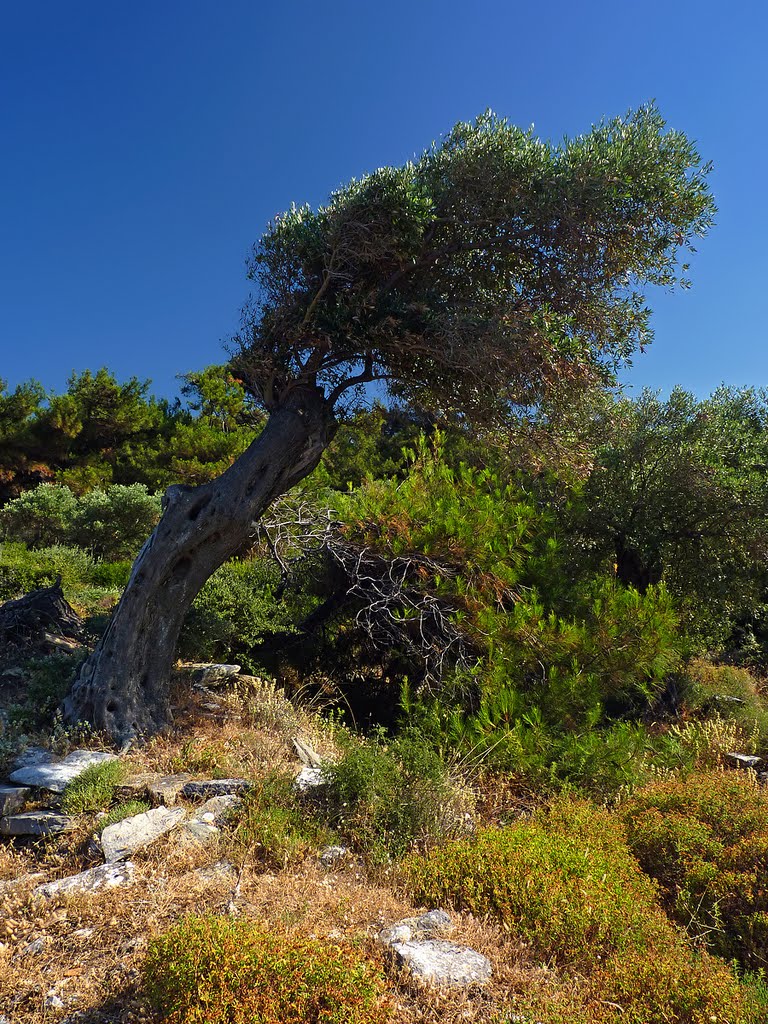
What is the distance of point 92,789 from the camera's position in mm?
4988

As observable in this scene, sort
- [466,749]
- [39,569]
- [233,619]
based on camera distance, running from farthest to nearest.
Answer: [39,569] < [233,619] < [466,749]

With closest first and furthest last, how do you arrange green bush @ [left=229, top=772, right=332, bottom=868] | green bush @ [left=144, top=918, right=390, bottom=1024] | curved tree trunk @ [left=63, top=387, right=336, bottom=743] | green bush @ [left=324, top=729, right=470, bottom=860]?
green bush @ [left=144, top=918, right=390, bottom=1024] → green bush @ [left=229, top=772, right=332, bottom=868] → green bush @ [left=324, top=729, right=470, bottom=860] → curved tree trunk @ [left=63, top=387, right=336, bottom=743]

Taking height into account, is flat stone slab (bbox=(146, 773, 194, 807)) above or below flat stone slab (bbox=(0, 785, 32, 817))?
above

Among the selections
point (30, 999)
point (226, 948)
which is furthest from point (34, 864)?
point (226, 948)

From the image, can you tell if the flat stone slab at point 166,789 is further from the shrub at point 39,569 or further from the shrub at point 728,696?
the shrub at point 39,569

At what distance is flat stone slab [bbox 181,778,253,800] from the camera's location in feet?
16.8

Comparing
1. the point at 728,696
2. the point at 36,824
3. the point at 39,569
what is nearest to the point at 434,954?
the point at 36,824

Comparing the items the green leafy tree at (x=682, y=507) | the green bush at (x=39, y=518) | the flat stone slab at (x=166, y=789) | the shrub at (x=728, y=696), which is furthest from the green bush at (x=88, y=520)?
the shrub at (x=728, y=696)

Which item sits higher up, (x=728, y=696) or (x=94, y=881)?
(x=728, y=696)

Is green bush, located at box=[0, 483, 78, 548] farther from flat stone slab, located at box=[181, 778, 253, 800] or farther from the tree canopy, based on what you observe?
flat stone slab, located at box=[181, 778, 253, 800]

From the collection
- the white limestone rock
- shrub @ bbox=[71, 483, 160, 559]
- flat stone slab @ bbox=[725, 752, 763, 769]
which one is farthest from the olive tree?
shrub @ bbox=[71, 483, 160, 559]

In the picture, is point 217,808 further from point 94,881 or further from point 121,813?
point 94,881

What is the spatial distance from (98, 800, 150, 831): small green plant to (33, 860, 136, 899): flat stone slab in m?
0.46

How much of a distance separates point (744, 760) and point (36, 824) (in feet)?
25.0
